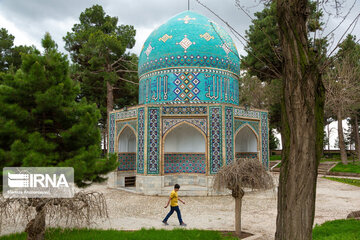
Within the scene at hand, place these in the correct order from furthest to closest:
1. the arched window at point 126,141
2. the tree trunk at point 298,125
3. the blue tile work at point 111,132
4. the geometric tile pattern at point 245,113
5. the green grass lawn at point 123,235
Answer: the arched window at point 126,141, the blue tile work at point 111,132, the geometric tile pattern at point 245,113, the green grass lawn at point 123,235, the tree trunk at point 298,125

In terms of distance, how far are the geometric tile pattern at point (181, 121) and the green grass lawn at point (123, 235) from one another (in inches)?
263

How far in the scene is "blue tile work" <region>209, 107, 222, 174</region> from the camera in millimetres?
12328

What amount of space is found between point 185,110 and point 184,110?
0.05m

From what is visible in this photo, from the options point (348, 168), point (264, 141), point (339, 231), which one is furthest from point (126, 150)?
point (348, 168)

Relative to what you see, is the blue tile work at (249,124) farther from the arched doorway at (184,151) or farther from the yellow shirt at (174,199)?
the yellow shirt at (174,199)

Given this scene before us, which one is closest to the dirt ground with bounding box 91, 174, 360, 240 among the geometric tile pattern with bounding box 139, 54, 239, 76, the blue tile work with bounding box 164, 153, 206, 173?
the blue tile work with bounding box 164, 153, 206, 173

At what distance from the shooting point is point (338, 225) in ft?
21.7

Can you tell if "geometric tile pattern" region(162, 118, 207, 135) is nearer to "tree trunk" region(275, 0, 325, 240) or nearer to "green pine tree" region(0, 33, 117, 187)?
"green pine tree" region(0, 33, 117, 187)

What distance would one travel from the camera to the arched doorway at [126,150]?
15.4m

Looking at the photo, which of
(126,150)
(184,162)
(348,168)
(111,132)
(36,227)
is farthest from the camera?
(348,168)

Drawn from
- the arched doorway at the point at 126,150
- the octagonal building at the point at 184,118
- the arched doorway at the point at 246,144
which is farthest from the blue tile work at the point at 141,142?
the arched doorway at the point at 246,144

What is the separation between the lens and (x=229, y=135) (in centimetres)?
1273

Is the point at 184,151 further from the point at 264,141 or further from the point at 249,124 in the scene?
the point at 264,141

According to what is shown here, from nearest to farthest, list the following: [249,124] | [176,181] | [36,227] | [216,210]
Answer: [36,227]
[216,210]
[176,181]
[249,124]
